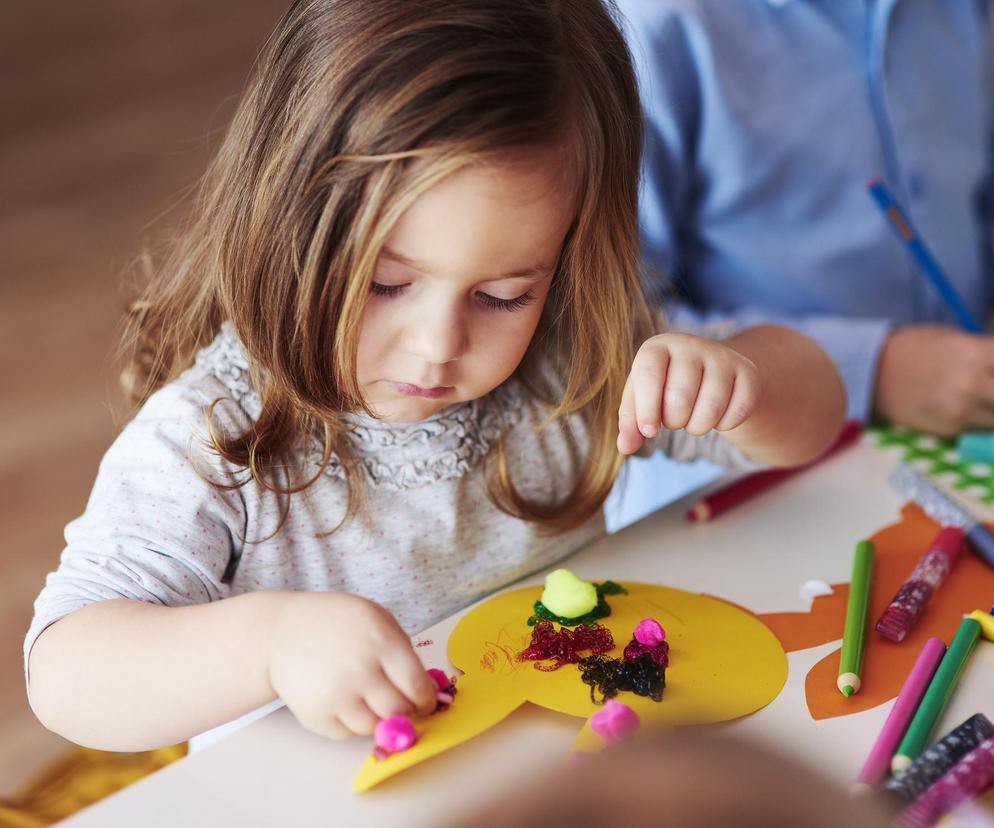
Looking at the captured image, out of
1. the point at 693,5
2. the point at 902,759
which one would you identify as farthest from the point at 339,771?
the point at 693,5

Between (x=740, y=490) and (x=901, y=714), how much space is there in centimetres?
26

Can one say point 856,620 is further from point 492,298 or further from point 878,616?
point 492,298

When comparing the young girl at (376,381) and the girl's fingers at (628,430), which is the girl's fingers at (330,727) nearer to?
the young girl at (376,381)

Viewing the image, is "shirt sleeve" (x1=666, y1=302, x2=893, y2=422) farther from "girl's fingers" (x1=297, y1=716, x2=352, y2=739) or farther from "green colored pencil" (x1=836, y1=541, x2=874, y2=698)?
"girl's fingers" (x1=297, y1=716, x2=352, y2=739)

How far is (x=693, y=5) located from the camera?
3.06 ft

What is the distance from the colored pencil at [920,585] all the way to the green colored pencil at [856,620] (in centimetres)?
1

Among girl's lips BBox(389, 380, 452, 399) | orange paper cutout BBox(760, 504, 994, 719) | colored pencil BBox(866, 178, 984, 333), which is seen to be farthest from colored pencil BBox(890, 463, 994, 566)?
girl's lips BBox(389, 380, 452, 399)

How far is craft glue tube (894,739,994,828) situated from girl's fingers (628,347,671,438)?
0.23 metres

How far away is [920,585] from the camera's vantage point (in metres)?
0.63

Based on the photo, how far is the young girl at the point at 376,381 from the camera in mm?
546

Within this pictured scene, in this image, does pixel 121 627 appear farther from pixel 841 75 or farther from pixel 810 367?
pixel 841 75

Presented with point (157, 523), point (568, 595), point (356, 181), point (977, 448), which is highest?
point (356, 181)

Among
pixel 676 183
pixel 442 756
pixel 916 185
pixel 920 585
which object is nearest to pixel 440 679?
pixel 442 756

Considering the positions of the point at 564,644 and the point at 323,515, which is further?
the point at 323,515
